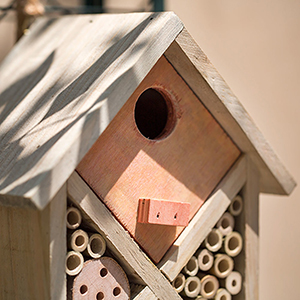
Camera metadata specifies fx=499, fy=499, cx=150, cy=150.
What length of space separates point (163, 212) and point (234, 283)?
304 mm

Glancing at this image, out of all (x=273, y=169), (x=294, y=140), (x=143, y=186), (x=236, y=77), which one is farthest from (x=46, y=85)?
(x=294, y=140)

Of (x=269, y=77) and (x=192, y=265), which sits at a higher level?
(x=269, y=77)

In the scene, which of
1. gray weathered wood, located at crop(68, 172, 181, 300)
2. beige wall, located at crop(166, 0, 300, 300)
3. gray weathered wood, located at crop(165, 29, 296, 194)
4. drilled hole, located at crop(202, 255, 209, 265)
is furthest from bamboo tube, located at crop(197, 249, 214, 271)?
beige wall, located at crop(166, 0, 300, 300)

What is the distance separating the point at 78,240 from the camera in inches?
33.1

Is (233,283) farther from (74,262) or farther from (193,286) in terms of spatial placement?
(74,262)

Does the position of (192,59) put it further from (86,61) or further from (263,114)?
(263,114)

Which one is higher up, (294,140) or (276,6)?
(276,6)

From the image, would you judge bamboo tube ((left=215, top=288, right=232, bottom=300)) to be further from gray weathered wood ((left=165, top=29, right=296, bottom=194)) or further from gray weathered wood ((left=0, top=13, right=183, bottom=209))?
gray weathered wood ((left=0, top=13, right=183, bottom=209))

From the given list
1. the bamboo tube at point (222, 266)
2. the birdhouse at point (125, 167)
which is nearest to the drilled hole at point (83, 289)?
the birdhouse at point (125, 167)

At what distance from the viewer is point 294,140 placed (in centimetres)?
192

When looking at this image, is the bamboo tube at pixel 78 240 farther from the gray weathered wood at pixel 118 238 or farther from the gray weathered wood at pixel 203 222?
the gray weathered wood at pixel 203 222

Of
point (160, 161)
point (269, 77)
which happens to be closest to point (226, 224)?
point (160, 161)

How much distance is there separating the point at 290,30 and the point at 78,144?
55.8 inches

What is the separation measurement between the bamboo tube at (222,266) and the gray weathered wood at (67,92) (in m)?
0.46
